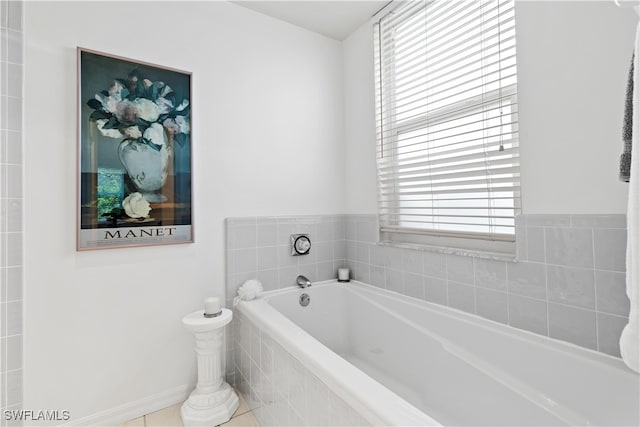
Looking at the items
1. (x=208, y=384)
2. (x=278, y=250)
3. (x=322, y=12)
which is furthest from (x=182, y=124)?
(x=208, y=384)

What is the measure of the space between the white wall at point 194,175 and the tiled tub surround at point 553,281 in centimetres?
108

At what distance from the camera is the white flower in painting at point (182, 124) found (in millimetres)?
1752

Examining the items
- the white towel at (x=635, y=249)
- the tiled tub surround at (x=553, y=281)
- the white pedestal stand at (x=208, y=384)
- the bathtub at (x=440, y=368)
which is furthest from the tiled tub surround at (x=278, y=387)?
the tiled tub surround at (x=553, y=281)

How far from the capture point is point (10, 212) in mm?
1367

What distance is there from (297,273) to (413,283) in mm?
804

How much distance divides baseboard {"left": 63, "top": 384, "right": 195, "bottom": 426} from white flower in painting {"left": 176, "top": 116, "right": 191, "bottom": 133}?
1485 millimetres

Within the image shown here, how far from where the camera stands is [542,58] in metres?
1.29

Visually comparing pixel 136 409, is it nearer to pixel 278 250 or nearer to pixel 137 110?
pixel 278 250

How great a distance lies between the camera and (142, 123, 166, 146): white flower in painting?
166 centimetres

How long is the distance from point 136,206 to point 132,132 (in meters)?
0.39

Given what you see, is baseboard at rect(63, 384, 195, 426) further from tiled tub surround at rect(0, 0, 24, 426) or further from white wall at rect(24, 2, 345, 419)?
tiled tub surround at rect(0, 0, 24, 426)

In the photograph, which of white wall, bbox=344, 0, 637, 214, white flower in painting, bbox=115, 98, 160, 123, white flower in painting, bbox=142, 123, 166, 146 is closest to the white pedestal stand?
white flower in painting, bbox=142, 123, 166, 146

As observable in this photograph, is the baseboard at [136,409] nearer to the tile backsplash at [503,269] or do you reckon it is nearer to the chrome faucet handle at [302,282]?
the tile backsplash at [503,269]

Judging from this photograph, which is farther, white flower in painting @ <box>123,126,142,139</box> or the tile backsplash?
white flower in painting @ <box>123,126,142,139</box>
